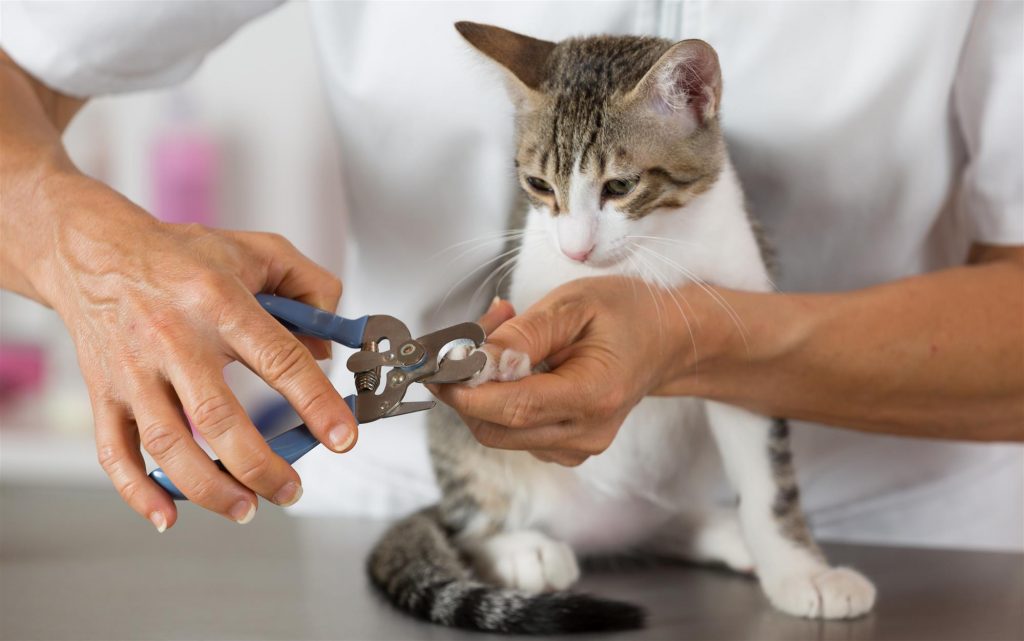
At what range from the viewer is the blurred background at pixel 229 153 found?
2645 millimetres

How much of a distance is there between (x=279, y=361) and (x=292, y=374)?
0.01m

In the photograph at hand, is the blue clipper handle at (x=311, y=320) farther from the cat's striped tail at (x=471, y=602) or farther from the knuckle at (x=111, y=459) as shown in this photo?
the cat's striped tail at (x=471, y=602)

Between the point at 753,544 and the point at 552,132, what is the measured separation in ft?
1.80

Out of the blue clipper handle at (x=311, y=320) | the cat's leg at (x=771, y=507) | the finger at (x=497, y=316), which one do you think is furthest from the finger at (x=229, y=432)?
the cat's leg at (x=771, y=507)

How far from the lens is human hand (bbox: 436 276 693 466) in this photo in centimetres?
96

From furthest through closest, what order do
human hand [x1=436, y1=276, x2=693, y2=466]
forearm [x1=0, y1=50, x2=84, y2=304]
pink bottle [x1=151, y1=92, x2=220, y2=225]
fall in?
pink bottle [x1=151, y1=92, x2=220, y2=225] < forearm [x1=0, y1=50, x2=84, y2=304] < human hand [x1=436, y1=276, x2=693, y2=466]

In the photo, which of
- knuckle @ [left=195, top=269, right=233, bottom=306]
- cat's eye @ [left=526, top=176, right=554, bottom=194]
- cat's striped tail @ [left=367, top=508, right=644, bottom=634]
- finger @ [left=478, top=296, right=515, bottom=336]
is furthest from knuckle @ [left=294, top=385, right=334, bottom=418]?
cat's eye @ [left=526, top=176, right=554, bottom=194]

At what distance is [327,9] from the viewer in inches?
54.0

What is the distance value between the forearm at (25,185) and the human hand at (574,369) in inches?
17.5

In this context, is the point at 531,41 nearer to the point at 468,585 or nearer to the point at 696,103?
the point at 696,103

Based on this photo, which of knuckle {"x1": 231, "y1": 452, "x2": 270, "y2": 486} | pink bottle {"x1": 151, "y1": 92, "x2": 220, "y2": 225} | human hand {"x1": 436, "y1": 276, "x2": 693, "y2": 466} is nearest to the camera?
knuckle {"x1": 231, "y1": 452, "x2": 270, "y2": 486}

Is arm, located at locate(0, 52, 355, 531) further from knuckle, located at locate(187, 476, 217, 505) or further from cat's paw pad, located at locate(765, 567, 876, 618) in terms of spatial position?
cat's paw pad, located at locate(765, 567, 876, 618)

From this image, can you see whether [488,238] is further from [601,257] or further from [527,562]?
[527,562]

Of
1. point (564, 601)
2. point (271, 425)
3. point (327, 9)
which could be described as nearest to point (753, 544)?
point (564, 601)
